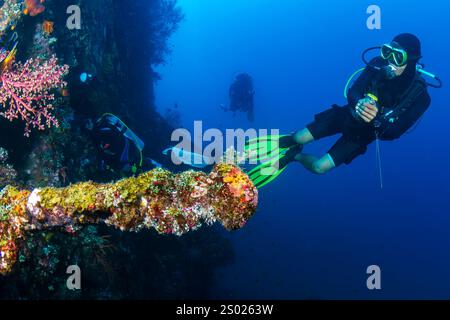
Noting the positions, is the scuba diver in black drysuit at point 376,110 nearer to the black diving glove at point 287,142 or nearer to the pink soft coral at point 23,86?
the black diving glove at point 287,142

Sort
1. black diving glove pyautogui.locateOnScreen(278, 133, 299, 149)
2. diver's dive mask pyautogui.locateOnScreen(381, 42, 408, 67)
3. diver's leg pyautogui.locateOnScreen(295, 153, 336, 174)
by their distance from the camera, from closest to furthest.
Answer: diver's dive mask pyautogui.locateOnScreen(381, 42, 408, 67), diver's leg pyautogui.locateOnScreen(295, 153, 336, 174), black diving glove pyautogui.locateOnScreen(278, 133, 299, 149)

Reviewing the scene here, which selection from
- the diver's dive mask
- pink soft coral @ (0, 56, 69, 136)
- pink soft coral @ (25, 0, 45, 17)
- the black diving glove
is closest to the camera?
pink soft coral @ (0, 56, 69, 136)

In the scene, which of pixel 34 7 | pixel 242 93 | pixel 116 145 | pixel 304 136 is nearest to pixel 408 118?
pixel 304 136

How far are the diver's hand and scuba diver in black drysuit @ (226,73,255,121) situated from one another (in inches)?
503

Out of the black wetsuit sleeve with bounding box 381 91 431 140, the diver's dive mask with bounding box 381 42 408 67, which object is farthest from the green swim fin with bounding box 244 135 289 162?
the diver's dive mask with bounding box 381 42 408 67

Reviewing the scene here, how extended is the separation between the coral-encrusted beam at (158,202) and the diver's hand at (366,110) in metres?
3.85

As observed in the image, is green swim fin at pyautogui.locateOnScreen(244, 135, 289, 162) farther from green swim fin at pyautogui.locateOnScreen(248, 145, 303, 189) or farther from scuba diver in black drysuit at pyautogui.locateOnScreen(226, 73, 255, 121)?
scuba diver in black drysuit at pyautogui.locateOnScreen(226, 73, 255, 121)

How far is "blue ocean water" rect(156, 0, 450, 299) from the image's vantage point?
81.1ft

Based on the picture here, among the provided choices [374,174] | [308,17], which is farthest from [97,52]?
[308,17]

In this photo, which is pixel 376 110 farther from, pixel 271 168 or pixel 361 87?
pixel 271 168

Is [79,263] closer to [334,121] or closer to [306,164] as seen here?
[306,164]

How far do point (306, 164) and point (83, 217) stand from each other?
511 centimetres

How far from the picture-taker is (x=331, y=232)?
33.7 metres

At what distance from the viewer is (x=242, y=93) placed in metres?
18.2
